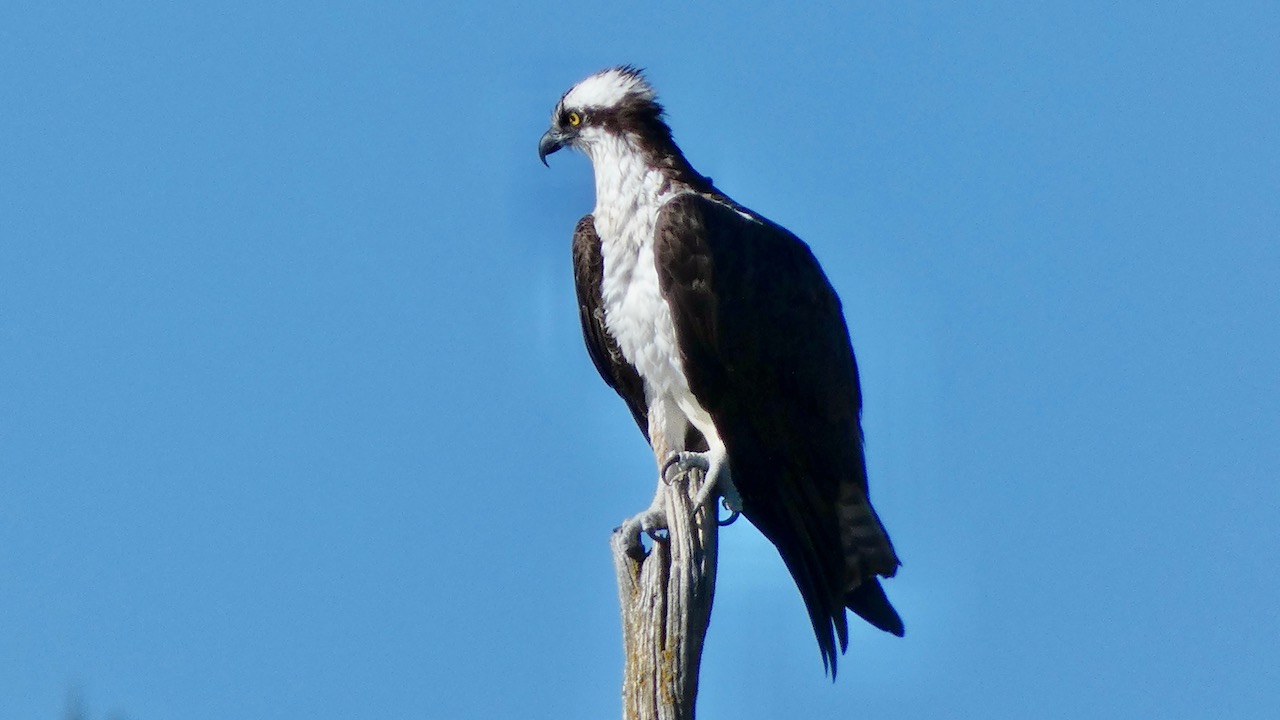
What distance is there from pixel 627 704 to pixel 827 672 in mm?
1174

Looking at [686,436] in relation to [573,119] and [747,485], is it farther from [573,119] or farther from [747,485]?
[573,119]

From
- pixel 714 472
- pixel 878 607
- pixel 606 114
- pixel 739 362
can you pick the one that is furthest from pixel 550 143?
pixel 878 607

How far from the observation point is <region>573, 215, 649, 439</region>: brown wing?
6.92 m

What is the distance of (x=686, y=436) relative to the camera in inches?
270

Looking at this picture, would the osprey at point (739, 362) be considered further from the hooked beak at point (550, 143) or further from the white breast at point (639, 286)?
the hooked beak at point (550, 143)

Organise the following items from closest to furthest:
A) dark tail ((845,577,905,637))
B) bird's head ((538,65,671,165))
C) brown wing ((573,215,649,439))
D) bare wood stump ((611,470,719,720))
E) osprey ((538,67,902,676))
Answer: bare wood stump ((611,470,719,720)), dark tail ((845,577,905,637)), osprey ((538,67,902,676)), brown wing ((573,215,649,439)), bird's head ((538,65,671,165))

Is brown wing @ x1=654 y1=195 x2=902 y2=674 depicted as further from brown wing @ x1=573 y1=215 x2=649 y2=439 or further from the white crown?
the white crown

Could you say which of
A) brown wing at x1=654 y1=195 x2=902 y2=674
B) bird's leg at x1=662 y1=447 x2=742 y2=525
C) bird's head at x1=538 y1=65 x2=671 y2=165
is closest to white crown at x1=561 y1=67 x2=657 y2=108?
bird's head at x1=538 y1=65 x2=671 y2=165

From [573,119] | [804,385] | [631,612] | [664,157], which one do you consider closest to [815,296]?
[804,385]

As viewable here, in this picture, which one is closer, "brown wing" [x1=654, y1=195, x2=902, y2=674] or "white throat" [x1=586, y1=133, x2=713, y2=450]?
"brown wing" [x1=654, y1=195, x2=902, y2=674]

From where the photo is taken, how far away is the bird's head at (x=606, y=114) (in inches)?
285

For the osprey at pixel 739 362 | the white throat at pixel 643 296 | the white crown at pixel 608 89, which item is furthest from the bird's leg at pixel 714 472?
the white crown at pixel 608 89

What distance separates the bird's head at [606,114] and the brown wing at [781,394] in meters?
0.68

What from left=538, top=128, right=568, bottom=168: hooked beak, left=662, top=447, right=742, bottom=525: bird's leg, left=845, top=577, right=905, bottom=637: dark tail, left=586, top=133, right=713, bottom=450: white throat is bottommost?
left=845, top=577, right=905, bottom=637: dark tail
